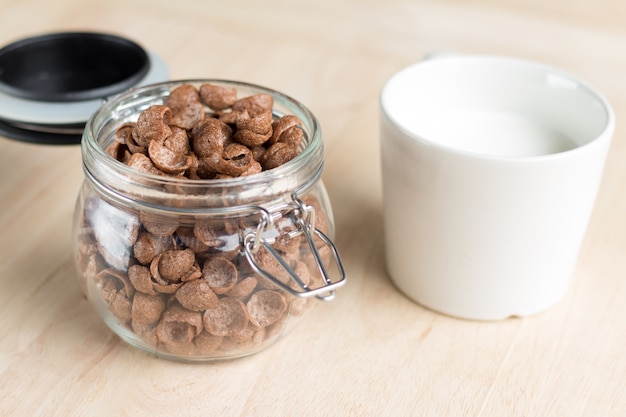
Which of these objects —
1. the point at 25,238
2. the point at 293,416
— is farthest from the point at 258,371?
the point at 25,238

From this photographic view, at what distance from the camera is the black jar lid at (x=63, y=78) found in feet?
2.36

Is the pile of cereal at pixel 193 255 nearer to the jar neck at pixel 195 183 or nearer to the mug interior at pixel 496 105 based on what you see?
the jar neck at pixel 195 183

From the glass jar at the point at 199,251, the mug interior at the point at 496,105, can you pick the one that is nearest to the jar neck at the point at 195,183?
the glass jar at the point at 199,251

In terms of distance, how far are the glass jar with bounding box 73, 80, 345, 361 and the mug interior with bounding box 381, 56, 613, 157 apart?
14 centimetres

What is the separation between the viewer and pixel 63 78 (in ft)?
2.77

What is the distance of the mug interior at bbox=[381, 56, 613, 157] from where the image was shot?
0.64 meters

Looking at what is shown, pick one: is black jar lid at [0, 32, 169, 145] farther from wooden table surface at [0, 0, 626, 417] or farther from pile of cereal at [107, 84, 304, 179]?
pile of cereal at [107, 84, 304, 179]

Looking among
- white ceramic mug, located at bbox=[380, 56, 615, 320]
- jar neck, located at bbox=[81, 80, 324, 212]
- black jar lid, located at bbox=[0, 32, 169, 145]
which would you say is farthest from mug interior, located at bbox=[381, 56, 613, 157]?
black jar lid, located at bbox=[0, 32, 169, 145]

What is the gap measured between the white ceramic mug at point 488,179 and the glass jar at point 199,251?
8 cm

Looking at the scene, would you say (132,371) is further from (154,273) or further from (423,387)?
(423,387)

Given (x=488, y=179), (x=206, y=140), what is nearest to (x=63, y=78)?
(x=206, y=140)

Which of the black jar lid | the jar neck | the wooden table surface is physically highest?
the jar neck

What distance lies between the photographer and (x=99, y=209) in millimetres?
552

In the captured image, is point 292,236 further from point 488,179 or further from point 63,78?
point 63,78
